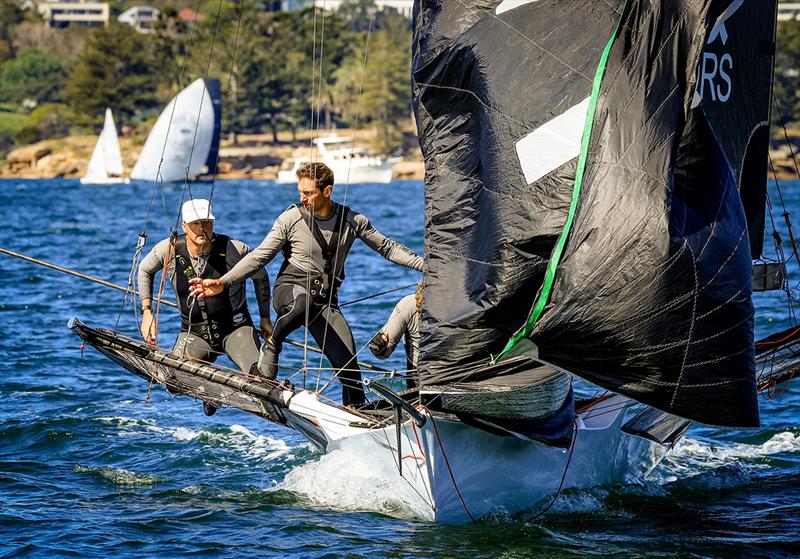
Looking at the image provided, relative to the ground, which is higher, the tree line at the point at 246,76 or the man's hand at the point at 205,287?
the tree line at the point at 246,76

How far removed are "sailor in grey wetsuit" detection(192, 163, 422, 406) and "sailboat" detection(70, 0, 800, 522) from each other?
1.30 feet

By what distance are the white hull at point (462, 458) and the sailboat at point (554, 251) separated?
13mm

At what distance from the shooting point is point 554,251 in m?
6.46

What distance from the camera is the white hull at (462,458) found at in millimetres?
7355

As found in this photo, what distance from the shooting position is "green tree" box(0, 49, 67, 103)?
101375 mm

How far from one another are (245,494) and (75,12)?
6459 inches

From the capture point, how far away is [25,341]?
14.7 m

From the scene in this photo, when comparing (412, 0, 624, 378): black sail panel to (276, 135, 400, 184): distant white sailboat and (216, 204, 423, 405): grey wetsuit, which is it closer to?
(216, 204, 423, 405): grey wetsuit

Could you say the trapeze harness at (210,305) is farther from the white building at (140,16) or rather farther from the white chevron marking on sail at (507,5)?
the white building at (140,16)

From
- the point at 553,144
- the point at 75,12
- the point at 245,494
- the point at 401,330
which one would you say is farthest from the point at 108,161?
the point at 75,12

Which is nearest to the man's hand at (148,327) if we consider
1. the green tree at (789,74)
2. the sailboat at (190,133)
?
the sailboat at (190,133)

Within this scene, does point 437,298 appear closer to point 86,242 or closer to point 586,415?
point 586,415

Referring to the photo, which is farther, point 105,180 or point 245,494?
point 105,180

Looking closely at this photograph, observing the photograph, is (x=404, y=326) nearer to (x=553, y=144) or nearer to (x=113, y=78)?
(x=553, y=144)
